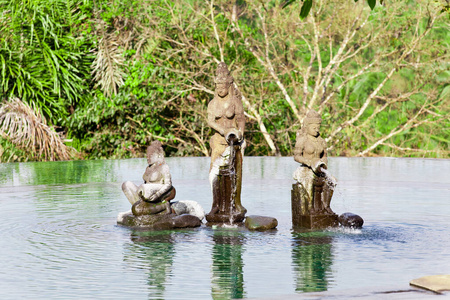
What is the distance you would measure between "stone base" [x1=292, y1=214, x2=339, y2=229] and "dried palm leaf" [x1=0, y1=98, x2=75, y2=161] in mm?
13263

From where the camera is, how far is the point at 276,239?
8.51 meters

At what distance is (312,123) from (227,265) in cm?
272

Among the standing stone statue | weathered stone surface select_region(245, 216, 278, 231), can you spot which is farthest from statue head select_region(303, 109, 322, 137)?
weathered stone surface select_region(245, 216, 278, 231)

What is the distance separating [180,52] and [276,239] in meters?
15.6

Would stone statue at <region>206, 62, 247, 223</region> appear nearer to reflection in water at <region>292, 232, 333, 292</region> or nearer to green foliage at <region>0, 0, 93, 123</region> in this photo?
reflection in water at <region>292, 232, 333, 292</region>

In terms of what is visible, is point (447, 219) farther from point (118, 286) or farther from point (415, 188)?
point (118, 286)

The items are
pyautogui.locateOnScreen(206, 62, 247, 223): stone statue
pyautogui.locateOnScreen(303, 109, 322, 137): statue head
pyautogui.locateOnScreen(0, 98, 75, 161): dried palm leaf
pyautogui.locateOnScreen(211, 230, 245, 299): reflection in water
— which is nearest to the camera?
pyautogui.locateOnScreen(211, 230, 245, 299): reflection in water

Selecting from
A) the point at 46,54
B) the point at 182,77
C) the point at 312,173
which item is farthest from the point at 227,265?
the point at 46,54

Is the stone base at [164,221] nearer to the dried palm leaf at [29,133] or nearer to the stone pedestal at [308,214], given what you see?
the stone pedestal at [308,214]

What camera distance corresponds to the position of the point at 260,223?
9172 millimetres

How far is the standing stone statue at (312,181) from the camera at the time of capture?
9.15 meters

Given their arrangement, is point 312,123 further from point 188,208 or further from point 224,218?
point 188,208

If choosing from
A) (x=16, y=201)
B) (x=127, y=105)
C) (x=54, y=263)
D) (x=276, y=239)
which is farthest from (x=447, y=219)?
(x=127, y=105)

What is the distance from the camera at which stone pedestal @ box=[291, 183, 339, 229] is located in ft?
30.1
